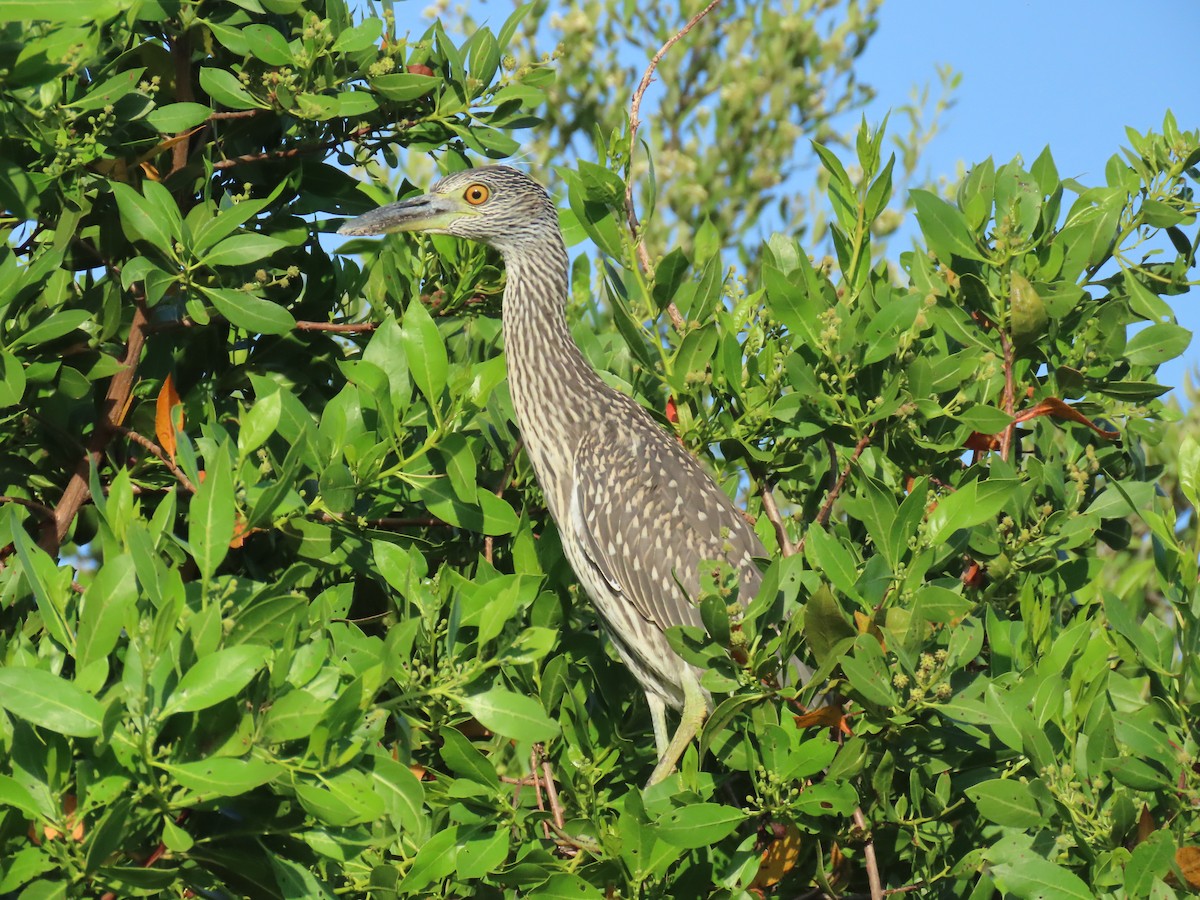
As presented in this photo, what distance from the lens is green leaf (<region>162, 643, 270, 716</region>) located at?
1.92 metres

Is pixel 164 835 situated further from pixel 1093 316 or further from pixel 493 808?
pixel 1093 316

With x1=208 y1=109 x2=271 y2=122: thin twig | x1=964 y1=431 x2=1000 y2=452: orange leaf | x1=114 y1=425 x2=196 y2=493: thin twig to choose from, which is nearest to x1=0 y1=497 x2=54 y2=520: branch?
x1=114 y1=425 x2=196 y2=493: thin twig

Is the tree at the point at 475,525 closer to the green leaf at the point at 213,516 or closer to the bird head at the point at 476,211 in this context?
the green leaf at the point at 213,516

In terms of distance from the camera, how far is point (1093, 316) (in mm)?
3250

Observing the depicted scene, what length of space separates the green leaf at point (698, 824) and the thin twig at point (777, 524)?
30.0 inches

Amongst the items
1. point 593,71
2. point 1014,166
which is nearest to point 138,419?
point 1014,166

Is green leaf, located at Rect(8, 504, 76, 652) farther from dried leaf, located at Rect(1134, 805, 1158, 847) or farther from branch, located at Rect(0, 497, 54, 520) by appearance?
dried leaf, located at Rect(1134, 805, 1158, 847)

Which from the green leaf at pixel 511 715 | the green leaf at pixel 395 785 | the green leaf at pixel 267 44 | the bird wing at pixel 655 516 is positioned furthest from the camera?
the bird wing at pixel 655 516

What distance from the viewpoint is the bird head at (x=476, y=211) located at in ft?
13.0

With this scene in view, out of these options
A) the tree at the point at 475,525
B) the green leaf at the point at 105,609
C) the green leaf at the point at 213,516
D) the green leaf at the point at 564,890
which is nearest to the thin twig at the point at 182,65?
the tree at the point at 475,525

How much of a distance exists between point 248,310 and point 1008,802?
77.0 inches

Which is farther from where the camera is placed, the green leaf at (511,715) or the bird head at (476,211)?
the bird head at (476,211)

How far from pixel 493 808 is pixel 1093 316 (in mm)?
1903

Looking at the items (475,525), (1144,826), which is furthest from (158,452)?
(1144,826)
